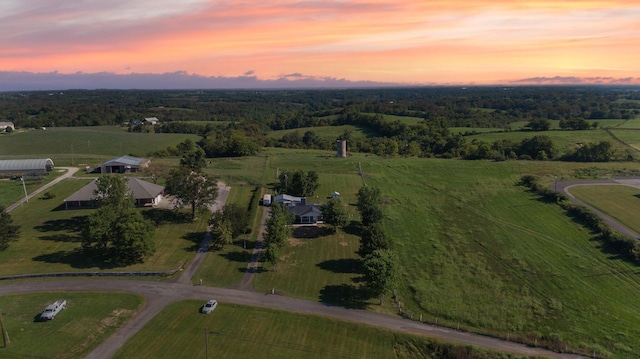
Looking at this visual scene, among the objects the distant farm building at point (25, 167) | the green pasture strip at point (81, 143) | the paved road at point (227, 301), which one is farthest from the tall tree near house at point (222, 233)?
the green pasture strip at point (81, 143)

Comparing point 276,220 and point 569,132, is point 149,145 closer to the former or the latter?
point 276,220

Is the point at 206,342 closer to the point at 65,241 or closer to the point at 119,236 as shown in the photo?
the point at 119,236

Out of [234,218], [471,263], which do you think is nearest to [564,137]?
[471,263]

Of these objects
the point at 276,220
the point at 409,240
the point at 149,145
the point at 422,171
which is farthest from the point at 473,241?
the point at 149,145

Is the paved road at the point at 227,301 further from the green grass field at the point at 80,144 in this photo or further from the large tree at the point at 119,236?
the green grass field at the point at 80,144

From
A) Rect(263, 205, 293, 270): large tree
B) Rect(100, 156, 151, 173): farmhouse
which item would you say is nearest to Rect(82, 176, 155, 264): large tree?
Rect(263, 205, 293, 270): large tree

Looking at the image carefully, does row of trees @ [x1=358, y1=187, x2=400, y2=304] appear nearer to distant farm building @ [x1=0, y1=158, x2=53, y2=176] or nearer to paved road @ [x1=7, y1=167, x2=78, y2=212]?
paved road @ [x1=7, y1=167, x2=78, y2=212]
